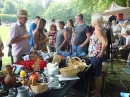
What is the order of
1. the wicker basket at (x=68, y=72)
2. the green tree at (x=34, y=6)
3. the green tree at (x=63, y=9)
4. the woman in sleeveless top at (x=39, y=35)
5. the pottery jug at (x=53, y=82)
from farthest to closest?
the green tree at (x=63, y=9) < the green tree at (x=34, y=6) < the woman in sleeveless top at (x=39, y=35) < the wicker basket at (x=68, y=72) < the pottery jug at (x=53, y=82)

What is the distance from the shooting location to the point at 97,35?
2.44 metres

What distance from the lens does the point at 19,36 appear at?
2.65 meters

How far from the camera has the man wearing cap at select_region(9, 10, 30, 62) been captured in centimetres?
257

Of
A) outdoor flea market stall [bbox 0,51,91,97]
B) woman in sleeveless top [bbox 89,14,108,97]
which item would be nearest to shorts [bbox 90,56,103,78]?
woman in sleeveless top [bbox 89,14,108,97]

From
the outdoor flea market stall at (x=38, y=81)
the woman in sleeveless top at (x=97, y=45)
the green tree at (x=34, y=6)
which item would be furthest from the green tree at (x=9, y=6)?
the outdoor flea market stall at (x=38, y=81)

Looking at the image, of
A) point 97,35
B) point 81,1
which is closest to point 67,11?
point 81,1

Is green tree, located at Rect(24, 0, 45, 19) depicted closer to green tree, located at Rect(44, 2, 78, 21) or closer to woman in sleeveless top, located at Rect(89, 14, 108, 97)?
green tree, located at Rect(44, 2, 78, 21)

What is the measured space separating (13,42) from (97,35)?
3.87ft

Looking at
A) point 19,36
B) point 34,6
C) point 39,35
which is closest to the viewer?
point 19,36

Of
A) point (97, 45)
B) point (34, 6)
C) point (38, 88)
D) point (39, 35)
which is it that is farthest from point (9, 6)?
point (38, 88)

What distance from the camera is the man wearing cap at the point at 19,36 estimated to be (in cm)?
257

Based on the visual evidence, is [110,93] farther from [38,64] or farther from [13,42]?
[13,42]

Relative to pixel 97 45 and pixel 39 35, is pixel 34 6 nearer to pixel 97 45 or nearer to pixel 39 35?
pixel 39 35

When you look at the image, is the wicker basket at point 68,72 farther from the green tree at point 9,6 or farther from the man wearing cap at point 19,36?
the green tree at point 9,6
